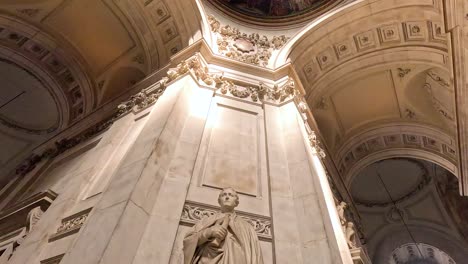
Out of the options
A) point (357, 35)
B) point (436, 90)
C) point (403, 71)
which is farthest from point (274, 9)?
point (436, 90)

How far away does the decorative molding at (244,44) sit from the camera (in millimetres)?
9414

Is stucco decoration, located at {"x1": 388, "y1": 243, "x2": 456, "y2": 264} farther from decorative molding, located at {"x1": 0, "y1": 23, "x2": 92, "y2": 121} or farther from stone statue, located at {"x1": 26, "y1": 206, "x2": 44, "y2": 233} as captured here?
stone statue, located at {"x1": 26, "y1": 206, "x2": 44, "y2": 233}

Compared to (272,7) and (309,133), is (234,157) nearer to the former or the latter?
(309,133)

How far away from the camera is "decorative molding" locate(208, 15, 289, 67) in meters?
9.41

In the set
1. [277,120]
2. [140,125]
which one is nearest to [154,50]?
[140,125]

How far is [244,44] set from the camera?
33.1ft

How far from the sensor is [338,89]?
11.3 metres

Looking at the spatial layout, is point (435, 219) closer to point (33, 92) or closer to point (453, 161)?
point (453, 161)

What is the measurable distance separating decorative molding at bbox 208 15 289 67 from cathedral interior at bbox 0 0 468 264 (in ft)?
0.20

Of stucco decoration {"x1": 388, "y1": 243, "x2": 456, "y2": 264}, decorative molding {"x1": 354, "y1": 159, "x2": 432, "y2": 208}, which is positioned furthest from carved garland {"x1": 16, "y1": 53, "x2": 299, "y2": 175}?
stucco decoration {"x1": 388, "y1": 243, "x2": 456, "y2": 264}

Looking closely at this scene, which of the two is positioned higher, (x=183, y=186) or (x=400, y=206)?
(x=400, y=206)

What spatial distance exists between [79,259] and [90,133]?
5.58 meters

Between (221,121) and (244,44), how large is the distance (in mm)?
3942

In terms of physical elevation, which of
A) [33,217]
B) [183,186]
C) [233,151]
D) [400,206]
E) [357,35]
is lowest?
[183,186]
